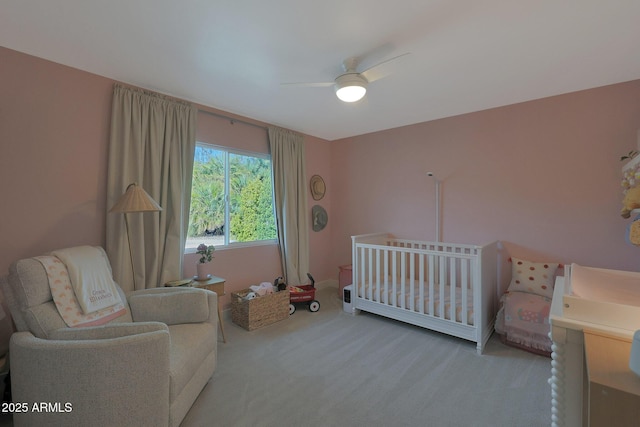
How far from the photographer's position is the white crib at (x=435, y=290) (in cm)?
252

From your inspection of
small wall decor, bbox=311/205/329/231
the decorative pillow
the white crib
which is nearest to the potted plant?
the white crib

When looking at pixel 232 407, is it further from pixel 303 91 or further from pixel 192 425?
pixel 303 91

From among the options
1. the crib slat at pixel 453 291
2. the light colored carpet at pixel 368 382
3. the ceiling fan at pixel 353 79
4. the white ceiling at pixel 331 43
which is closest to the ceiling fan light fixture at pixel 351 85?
the ceiling fan at pixel 353 79

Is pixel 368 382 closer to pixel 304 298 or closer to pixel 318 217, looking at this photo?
pixel 304 298

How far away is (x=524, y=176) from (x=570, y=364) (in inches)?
94.4

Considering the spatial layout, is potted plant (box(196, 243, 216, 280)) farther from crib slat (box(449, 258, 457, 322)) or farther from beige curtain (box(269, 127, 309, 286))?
crib slat (box(449, 258, 457, 322))

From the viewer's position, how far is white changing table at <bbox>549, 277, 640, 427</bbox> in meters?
1.04

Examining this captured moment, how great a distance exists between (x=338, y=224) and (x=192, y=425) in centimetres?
327

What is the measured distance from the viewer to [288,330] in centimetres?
289

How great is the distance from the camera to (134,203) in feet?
6.91

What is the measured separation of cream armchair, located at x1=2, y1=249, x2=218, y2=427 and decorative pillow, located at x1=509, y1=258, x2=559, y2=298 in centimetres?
302

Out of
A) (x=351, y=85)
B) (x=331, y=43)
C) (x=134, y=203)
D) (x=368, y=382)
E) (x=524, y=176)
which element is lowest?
(x=368, y=382)

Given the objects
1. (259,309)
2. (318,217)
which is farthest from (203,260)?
(318,217)

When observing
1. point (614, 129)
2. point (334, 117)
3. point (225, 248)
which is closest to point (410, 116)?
point (334, 117)
